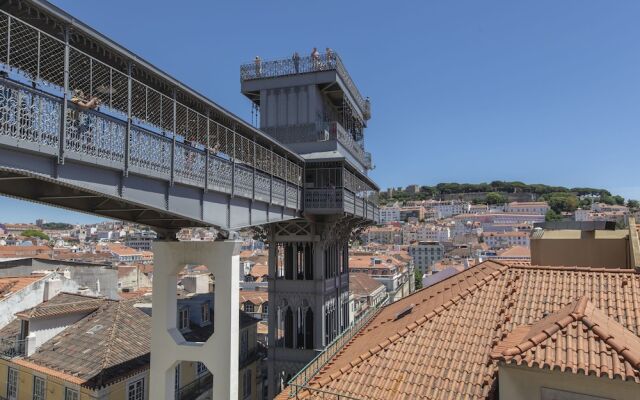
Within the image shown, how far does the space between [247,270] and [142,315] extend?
47155 millimetres

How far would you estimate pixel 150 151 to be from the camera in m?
8.65

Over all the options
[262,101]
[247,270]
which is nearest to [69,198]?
[262,101]

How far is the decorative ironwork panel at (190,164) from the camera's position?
9453mm

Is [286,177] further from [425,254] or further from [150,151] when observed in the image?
[425,254]

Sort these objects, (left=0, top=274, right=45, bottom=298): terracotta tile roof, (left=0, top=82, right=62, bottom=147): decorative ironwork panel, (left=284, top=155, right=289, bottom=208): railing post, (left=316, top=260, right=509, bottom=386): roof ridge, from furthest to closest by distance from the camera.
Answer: (left=0, top=274, right=45, bottom=298): terracotta tile roof → (left=284, top=155, right=289, bottom=208): railing post → (left=316, top=260, right=509, bottom=386): roof ridge → (left=0, top=82, right=62, bottom=147): decorative ironwork panel

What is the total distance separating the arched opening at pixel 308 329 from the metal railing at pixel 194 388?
5.61 metres

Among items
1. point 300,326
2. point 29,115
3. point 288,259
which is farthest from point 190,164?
point 300,326

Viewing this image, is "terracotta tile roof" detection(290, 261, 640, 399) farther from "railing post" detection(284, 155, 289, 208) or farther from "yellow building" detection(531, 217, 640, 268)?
"railing post" detection(284, 155, 289, 208)

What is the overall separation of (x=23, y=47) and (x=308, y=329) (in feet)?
50.1

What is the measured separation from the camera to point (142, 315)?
21.8 metres

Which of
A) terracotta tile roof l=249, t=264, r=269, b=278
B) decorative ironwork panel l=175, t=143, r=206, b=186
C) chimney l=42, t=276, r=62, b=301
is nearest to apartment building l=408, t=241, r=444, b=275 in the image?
terracotta tile roof l=249, t=264, r=269, b=278

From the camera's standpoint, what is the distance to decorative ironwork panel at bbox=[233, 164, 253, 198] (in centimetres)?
1180

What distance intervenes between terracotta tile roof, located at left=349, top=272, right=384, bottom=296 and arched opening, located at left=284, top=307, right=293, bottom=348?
88.8 ft

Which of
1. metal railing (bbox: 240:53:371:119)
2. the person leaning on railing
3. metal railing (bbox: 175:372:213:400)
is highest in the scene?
metal railing (bbox: 240:53:371:119)
